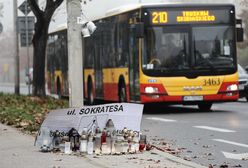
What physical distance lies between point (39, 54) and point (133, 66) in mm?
5823

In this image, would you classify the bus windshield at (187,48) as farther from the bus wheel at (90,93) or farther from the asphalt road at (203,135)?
the bus wheel at (90,93)

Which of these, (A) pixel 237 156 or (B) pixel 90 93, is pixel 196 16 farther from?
(A) pixel 237 156

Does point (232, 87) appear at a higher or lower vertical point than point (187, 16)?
lower

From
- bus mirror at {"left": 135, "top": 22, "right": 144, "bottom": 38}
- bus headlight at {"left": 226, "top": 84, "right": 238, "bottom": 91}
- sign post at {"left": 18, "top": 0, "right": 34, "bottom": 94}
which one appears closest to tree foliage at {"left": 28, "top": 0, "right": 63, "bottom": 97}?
sign post at {"left": 18, "top": 0, "right": 34, "bottom": 94}

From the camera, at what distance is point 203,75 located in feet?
70.0

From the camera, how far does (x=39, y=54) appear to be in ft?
87.2

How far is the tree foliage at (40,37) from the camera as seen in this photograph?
25766mm

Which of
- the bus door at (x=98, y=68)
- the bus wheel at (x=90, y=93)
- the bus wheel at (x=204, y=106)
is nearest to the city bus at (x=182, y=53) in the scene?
the bus wheel at (x=204, y=106)

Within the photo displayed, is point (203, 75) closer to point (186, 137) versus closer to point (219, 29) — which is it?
point (219, 29)

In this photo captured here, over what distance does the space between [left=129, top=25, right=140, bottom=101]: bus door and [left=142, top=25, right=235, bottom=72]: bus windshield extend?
0.48m

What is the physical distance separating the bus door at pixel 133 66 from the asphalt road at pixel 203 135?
2.45ft

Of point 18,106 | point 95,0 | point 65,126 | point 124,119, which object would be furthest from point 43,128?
point 95,0

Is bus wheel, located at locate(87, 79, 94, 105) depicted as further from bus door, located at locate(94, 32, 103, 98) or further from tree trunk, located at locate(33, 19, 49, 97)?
tree trunk, located at locate(33, 19, 49, 97)

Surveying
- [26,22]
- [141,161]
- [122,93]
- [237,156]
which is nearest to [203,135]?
[237,156]
